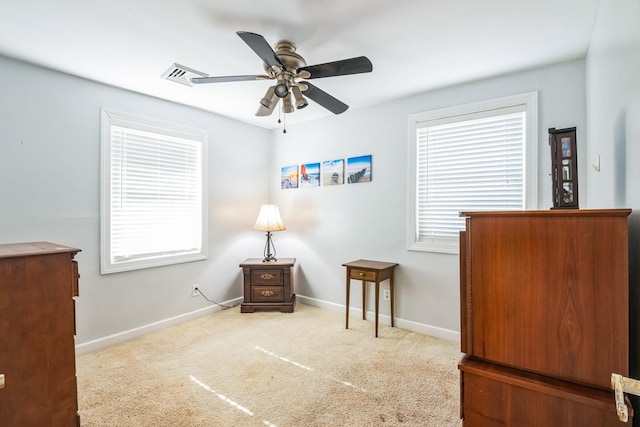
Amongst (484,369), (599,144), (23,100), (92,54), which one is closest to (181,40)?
(92,54)

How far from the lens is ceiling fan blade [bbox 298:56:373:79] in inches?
71.5

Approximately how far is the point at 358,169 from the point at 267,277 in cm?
169

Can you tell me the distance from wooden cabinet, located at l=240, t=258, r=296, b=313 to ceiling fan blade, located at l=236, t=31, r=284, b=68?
239 centimetres

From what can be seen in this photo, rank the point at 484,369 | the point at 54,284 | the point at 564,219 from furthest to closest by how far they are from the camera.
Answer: the point at 54,284 < the point at 484,369 < the point at 564,219

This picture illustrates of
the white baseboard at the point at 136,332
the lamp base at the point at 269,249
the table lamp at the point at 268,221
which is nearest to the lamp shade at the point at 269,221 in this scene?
the table lamp at the point at 268,221

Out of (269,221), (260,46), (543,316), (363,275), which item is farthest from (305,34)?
(269,221)

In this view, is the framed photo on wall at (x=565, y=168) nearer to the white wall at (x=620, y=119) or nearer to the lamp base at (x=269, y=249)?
the white wall at (x=620, y=119)

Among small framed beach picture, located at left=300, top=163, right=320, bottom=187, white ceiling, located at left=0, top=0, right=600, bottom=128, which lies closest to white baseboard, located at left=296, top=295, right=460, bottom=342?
small framed beach picture, located at left=300, top=163, right=320, bottom=187

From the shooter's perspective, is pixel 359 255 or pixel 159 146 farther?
pixel 359 255

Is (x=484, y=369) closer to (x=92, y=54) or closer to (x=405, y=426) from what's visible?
(x=405, y=426)

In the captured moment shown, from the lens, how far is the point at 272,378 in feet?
7.48

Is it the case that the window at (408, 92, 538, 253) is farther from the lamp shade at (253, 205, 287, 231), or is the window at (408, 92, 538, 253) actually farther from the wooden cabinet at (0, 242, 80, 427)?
the wooden cabinet at (0, 242, 80, 427)

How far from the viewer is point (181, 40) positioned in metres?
2.09

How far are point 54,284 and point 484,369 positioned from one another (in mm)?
2072
